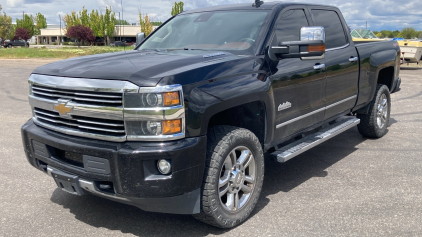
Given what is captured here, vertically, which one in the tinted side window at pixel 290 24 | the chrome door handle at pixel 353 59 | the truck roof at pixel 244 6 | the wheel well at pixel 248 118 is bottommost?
the wheel well at pixel 248 118

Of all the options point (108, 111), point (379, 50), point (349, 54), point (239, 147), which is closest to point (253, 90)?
point (239, 147)

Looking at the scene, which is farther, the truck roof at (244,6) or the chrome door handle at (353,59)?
the chrome door handle at (353,59)

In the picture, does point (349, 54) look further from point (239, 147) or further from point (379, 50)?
point (239, 147)

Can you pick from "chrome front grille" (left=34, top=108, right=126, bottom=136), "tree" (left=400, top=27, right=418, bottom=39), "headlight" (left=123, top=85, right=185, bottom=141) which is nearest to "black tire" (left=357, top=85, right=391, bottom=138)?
"headlight" (left=123, top=85, right=185, bottom=141)

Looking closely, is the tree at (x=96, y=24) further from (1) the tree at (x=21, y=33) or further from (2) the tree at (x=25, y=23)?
(2) the tree at (x=25, y=23)

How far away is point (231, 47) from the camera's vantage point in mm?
4094

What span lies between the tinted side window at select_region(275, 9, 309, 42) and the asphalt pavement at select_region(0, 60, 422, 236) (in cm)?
159

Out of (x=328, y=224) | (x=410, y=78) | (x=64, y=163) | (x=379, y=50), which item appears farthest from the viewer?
(x=410, y=78)

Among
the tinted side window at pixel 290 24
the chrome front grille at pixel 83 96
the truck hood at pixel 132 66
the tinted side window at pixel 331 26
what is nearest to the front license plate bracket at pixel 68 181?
the chrome front grille at pixel 83 96

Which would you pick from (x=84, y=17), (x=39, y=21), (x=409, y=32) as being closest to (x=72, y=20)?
(x=84, y=17)

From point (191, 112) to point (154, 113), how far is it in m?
0.28

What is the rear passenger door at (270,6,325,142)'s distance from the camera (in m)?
4.02

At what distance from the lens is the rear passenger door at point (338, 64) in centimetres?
490

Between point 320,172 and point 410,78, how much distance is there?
11.7 m
